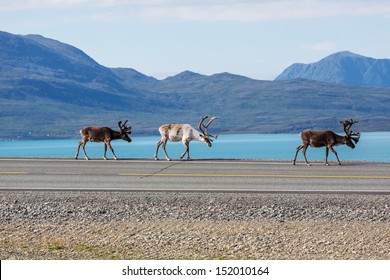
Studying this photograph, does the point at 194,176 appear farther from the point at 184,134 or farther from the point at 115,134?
the point at 115,134

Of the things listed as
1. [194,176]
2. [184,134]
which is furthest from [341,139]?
[194,176]

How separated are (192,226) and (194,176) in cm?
830

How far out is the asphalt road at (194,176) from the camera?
973 inches

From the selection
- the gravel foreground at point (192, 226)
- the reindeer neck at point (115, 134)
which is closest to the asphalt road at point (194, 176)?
the reindeer neck at point (115, 134)

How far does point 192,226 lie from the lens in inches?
748

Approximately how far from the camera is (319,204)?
70.1ft

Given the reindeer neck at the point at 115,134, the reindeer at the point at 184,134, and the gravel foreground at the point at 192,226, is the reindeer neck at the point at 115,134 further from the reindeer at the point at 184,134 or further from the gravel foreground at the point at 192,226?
the gravel foreground at the point at 192,226

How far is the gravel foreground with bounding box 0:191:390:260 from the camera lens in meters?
15.9

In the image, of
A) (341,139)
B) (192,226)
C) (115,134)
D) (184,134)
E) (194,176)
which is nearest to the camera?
(192,226)

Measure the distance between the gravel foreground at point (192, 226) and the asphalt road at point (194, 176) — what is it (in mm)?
1713
